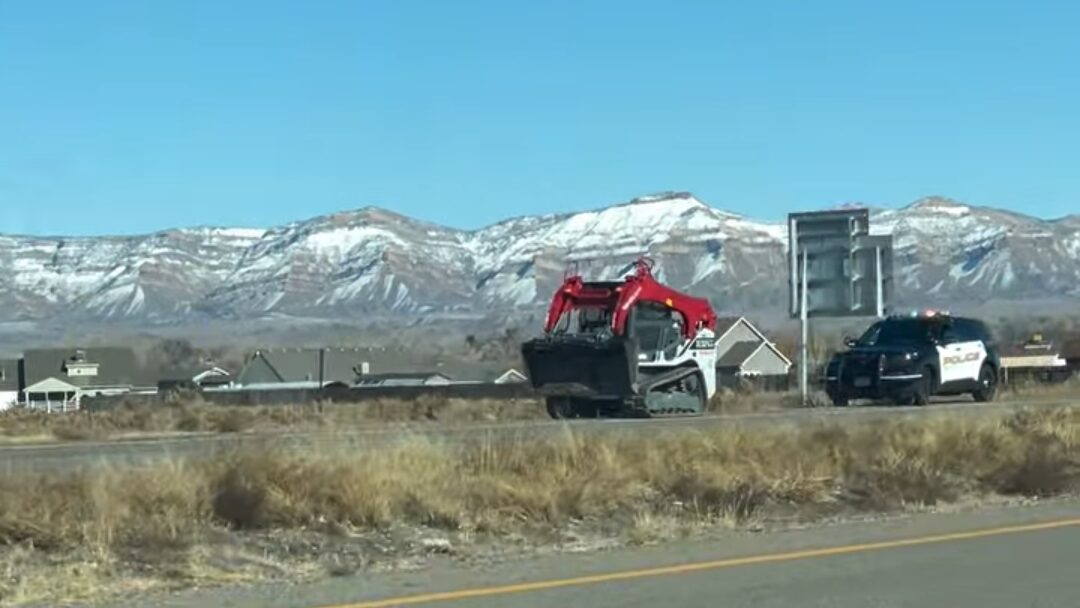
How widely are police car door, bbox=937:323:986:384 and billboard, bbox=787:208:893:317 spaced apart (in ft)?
28.1

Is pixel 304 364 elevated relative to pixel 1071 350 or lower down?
lower down

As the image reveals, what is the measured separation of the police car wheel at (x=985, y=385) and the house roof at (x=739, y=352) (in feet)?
197

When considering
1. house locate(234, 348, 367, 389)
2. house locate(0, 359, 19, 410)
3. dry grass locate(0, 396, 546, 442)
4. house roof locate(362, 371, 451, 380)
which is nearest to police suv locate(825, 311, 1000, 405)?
dry grass locate(0, 396, 546, 442)

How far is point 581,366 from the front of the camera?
110 feet

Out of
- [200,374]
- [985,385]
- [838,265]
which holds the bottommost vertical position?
[985,385]

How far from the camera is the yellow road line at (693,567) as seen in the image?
11.8m

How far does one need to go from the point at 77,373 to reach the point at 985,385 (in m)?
64.5

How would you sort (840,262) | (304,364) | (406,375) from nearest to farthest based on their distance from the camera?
1. (840,262)
2. (406,375)
3. (304,364)

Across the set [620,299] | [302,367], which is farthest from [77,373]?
[620,299]

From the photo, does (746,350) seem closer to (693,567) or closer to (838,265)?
(838,265)

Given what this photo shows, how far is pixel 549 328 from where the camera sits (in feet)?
115

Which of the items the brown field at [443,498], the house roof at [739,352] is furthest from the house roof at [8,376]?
the brown field at [443,498]

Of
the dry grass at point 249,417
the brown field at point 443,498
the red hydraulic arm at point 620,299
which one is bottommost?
the brown field at point 443,498

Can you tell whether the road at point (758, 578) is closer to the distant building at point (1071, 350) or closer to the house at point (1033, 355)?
the house at point (1033, 355)
